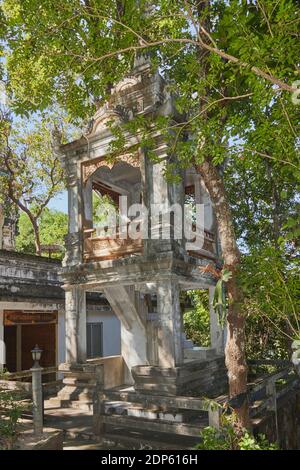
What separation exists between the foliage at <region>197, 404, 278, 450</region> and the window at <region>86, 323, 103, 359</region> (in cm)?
1076

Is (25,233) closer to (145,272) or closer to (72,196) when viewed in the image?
(72,196)

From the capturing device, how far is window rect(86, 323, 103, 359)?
1689 cm

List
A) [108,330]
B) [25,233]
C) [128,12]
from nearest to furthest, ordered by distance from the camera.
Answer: [128,12], [108,330], [25,233]

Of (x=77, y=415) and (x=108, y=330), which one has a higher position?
(x=108, y=330)

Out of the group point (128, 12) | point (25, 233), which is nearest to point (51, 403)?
point (128, 12)

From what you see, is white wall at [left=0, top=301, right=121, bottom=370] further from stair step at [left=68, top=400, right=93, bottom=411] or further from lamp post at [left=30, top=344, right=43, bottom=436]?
lamp post at [left=30, top=344, right=43, bottom=436]

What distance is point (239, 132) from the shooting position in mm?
7387

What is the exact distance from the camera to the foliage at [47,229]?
121ft

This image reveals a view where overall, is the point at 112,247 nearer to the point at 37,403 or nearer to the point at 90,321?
the point at 37,403

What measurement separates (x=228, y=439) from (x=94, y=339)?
38.1 feet

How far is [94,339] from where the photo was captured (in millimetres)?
17297

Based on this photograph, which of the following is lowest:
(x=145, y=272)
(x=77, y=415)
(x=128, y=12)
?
(x=77, y=415)
